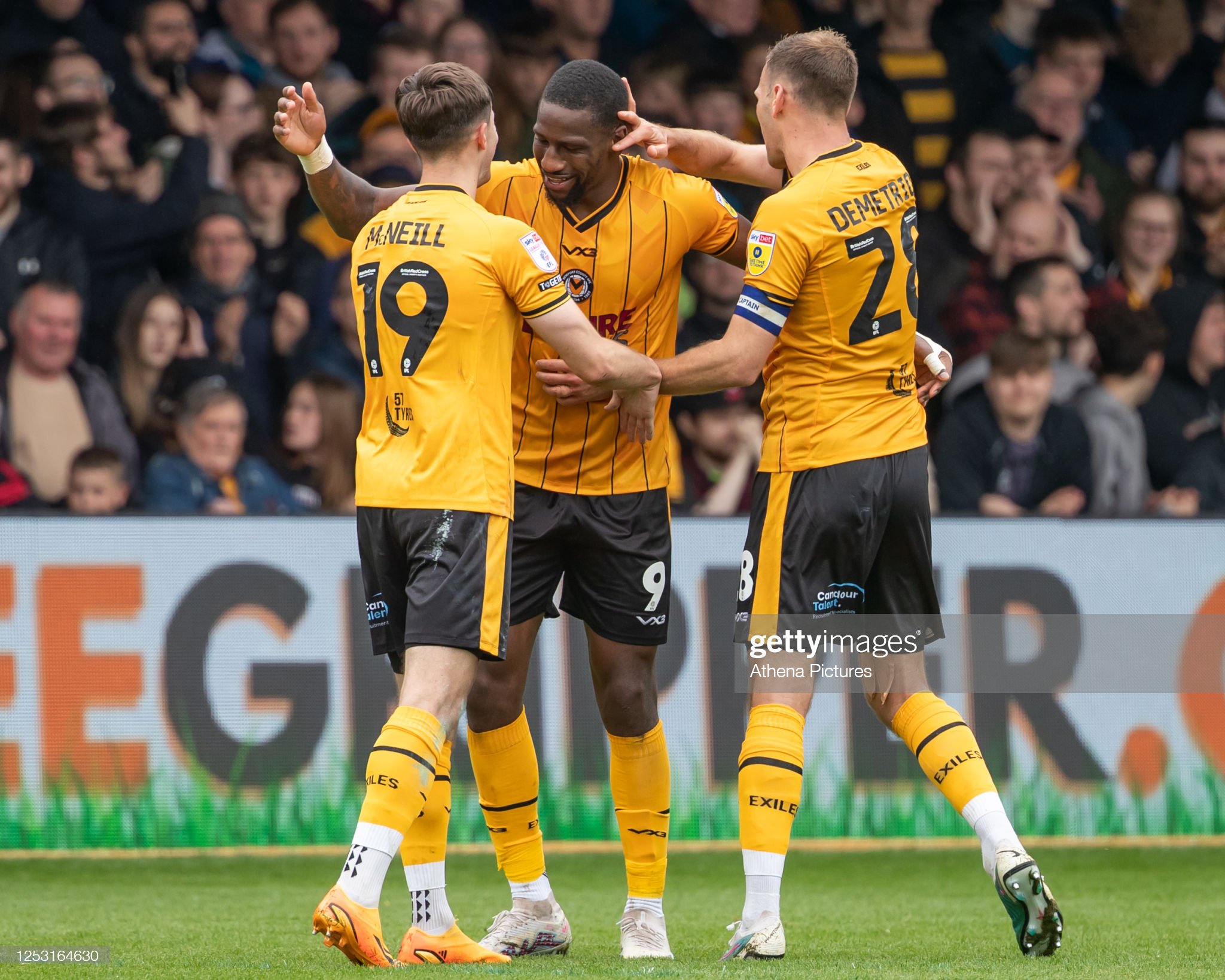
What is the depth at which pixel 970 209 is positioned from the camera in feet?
30.2

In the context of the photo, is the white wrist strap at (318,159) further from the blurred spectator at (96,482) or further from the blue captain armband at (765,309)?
the blurred spectator at (96,482)

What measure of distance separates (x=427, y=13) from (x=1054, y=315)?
12.7 ft

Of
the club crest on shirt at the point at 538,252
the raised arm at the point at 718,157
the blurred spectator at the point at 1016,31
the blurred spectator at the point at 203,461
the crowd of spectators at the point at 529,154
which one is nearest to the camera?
the club crest on shirt at the point at 538,252

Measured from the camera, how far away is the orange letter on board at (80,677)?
21.8 ft

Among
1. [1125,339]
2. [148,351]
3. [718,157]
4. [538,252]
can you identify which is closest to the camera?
[538,252]

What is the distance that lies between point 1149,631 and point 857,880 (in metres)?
1.84

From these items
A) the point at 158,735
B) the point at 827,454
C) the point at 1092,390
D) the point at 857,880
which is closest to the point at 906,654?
the point at 827,454

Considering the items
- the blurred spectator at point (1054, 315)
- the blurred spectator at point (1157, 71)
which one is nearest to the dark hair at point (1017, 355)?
the blurred spectator at point (1054, 315)


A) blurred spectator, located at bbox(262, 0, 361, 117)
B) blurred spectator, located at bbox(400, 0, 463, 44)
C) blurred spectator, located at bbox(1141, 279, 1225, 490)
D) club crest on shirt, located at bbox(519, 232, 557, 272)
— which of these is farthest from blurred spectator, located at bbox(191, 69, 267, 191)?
blurred spectator, located at bbox(1141, 279, 1225, 490)

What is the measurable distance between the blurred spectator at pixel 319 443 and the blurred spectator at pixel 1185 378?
168 inches

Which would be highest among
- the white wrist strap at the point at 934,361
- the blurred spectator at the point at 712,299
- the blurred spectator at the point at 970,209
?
the blurred spectator at the point at 970,209

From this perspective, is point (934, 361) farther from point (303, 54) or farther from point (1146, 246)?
point (303, 54)

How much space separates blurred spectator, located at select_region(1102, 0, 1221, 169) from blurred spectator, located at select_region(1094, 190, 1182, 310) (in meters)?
0.81

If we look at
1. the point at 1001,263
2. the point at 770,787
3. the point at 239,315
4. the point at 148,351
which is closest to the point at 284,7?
the point at 239,315
